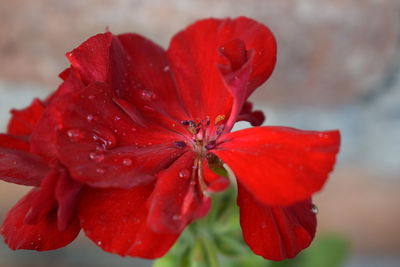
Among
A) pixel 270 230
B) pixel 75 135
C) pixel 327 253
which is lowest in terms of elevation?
pixel 327 253

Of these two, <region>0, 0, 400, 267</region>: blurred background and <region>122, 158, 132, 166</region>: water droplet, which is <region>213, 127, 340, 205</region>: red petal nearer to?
<region>122, 158, 132, 166</region>: water droplet

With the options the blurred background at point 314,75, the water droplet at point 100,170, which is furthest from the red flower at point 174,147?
the blurred background at point 314,75

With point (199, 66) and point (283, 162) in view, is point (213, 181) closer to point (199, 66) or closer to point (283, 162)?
point (283, 162)

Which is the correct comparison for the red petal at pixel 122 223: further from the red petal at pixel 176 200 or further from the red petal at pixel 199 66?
the red petal at pixel 199 66

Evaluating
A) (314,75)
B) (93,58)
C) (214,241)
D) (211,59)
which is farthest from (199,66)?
(314,75)

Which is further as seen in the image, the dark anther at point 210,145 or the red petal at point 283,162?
the dark anther at point 210,145
